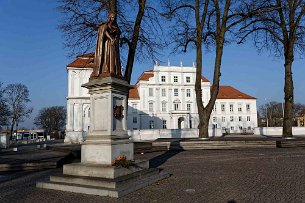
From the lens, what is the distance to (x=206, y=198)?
5.86 metres

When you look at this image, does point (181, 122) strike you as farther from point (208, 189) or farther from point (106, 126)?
point (208, 189)

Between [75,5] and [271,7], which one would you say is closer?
[75,5]

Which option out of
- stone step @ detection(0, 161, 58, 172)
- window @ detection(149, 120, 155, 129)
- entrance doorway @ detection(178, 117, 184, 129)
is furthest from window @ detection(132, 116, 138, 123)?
stone step @ detection(0, 161, 58, 172)

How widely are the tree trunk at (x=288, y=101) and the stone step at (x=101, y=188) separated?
14552 millimetres

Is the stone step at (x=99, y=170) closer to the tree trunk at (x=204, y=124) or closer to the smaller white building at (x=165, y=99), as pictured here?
the tree trunk at (x=204, y=124)

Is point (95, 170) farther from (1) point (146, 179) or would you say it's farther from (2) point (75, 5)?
(2) point (75, 5)

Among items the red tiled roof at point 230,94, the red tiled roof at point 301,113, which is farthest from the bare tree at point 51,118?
the red tiled roof at point 301,113

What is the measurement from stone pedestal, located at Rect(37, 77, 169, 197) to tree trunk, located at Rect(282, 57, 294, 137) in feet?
45.9

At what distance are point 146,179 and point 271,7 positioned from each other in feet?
51.6

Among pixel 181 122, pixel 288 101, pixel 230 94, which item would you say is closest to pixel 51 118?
pixel 181 122

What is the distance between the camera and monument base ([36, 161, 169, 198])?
6.39 metres

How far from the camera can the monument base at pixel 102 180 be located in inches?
252

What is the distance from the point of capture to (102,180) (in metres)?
6.62

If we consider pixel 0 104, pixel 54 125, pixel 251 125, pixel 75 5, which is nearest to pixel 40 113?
pixel 54 125
